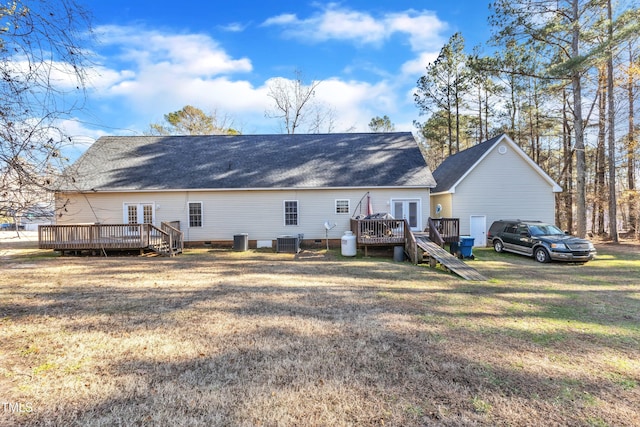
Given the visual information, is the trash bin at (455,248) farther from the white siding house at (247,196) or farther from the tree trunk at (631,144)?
the tree trunk at (631,144)

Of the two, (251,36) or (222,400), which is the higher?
(251,36)

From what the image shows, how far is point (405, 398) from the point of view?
3152mm

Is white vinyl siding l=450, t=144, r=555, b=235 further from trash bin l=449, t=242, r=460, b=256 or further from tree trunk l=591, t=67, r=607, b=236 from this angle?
tree trunk l=591, t=67, r=607, b=236

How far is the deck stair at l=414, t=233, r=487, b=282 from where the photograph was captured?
9302 mm

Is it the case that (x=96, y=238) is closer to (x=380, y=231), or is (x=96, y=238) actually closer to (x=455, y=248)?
(x=380, y=231)

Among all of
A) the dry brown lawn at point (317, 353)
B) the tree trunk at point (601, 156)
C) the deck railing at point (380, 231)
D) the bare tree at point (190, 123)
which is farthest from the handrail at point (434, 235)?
the bare tree at point (190, 123)

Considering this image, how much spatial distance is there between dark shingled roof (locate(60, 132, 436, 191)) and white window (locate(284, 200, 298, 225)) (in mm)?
938

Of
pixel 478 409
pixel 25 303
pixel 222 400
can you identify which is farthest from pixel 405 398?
pixel 25 303

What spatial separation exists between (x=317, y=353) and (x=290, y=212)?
12180 millimetres

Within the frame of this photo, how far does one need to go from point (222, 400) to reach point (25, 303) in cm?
612

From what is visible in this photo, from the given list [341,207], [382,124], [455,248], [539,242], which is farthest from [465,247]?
[382,124]

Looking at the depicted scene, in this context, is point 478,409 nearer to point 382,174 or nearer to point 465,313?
point 465,313

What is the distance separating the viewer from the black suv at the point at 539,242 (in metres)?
11.6

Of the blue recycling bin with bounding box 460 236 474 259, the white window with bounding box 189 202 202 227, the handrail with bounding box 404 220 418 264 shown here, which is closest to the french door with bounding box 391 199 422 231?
the handrail with bounding box 404 220 418 264
